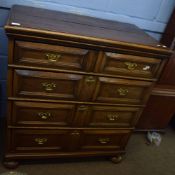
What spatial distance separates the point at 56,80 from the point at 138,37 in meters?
0.59

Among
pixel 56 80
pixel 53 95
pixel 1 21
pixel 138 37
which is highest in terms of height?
pixel 138 37

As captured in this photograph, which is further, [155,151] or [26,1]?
[155,151]

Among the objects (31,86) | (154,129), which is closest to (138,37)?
(31,86)

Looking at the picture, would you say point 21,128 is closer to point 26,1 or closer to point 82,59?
point 82,59

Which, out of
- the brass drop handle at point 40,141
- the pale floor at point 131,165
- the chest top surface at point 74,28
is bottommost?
the pale floor at point 131,165

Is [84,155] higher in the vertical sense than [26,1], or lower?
lower

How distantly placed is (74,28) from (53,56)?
8.8 inches

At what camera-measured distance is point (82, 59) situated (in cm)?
131

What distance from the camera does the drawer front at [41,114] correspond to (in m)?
1.39

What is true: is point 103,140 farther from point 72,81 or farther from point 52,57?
point 52,57

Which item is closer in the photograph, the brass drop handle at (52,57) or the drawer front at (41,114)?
the brass drop handle at (52,57)

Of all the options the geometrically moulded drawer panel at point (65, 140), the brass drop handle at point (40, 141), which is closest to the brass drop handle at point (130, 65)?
the geometrically moulded drawer panel at point (65, 140)

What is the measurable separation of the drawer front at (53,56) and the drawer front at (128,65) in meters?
0.08

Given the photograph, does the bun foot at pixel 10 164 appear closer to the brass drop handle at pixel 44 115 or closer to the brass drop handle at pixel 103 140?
the brass drop handle at pixel 44 115
